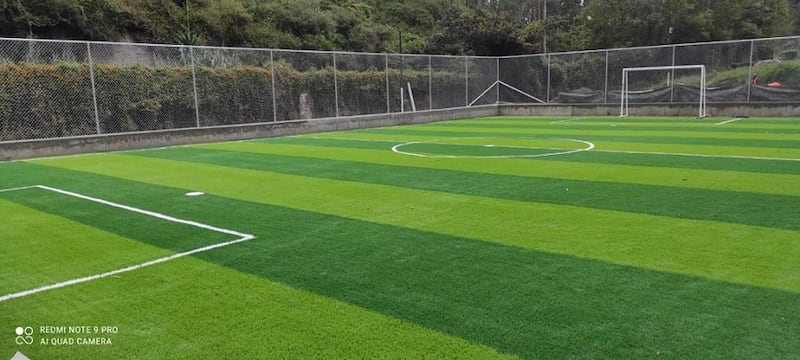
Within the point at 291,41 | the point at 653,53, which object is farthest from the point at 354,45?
the point at 653,53

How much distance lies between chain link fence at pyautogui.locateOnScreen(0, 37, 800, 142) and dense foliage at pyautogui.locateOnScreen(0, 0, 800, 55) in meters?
8.50

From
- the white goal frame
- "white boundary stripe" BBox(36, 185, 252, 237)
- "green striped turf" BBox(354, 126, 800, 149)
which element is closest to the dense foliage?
the white goal frame

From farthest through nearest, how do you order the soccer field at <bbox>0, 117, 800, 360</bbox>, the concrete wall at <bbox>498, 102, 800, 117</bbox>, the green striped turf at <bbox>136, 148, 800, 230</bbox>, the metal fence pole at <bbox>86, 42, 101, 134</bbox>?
the concrete wall at <bbox>498, 102, 800, 117</bbox> → the metal fence pole at <bbox>86, 42, 101, 134</bbox> → the green striped turf at <bbox>136, 148, 800, 230</bbox> → the soccer field at <bbox>0, 117, 800, 360</bbox>

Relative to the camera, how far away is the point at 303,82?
2130 centimetres

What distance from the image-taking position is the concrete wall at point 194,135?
14.2m

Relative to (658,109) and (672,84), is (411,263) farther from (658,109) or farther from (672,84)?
(672,84)

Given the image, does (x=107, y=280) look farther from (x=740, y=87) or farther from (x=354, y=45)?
(x=354, y=45)

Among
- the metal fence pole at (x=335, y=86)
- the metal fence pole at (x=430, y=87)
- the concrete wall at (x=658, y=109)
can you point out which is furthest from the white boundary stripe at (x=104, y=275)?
the concrete wall at (x=658, y=109)

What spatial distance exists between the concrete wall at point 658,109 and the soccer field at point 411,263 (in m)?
14.2

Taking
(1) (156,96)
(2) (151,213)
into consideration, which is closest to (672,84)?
(1) (156,96)

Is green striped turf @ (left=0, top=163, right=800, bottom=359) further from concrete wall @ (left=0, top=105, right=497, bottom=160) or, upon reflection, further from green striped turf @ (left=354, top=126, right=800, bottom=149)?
green striped turf @ (left=354, top=126, right=800, bottom=149)

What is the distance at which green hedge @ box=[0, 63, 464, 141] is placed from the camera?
1475 cm

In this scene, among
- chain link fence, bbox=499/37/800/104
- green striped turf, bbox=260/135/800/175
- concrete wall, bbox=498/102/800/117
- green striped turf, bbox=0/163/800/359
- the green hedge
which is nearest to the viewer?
green striped turf, bbox=0/163/800/359

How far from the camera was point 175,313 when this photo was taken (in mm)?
4129
